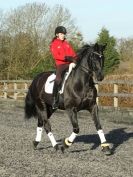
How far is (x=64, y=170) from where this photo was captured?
7.49 m

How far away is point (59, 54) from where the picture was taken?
10094 mm

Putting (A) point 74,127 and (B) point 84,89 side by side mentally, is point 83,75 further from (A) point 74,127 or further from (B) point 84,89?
(A) point 74,127

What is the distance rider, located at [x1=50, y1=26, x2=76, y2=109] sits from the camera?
10.0 m

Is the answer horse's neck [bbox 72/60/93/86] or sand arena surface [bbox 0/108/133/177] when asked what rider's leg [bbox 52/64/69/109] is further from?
sand arena surface [bbox 0/108/133/177]

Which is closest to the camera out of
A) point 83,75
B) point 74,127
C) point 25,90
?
point 74,127

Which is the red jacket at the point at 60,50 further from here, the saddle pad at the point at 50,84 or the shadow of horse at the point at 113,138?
the shadow of horse at the point at 113,138

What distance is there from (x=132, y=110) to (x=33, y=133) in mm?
5354

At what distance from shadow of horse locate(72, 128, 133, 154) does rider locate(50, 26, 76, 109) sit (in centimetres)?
147

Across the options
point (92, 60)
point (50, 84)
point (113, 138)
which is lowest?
point (113, 138)

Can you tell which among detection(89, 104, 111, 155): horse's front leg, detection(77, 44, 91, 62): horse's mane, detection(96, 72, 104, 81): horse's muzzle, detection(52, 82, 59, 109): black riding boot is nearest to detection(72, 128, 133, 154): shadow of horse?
detection(89, 104, 111, 155): horse's front leg

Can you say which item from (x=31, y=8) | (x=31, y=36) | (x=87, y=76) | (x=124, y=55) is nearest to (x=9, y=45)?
(x=31, y=36)

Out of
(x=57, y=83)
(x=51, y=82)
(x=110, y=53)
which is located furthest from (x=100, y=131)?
(x=110, y=53)

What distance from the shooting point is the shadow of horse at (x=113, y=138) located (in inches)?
424

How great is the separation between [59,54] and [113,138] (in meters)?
3.15
